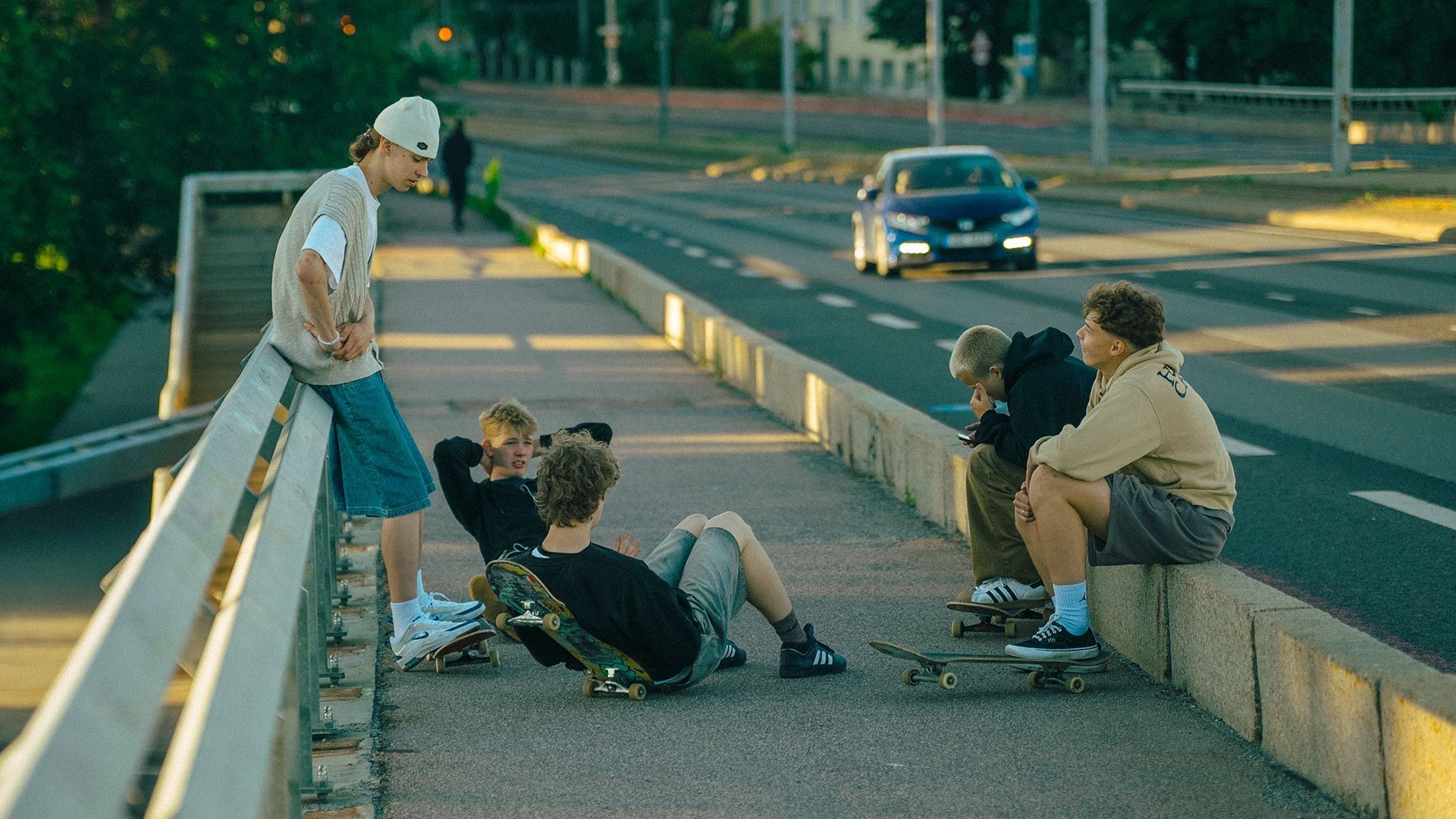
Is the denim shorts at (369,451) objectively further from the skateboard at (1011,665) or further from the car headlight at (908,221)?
the car headlight at (908,221)

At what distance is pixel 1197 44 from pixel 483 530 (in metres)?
59.6

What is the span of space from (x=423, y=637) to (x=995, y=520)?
2057mm

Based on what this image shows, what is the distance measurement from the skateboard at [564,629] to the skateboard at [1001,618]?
4.12ft

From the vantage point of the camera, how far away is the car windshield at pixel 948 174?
23172 millimetres

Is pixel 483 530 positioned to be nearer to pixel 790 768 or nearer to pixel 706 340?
pixel 790 768

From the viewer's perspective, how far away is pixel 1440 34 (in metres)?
51.4

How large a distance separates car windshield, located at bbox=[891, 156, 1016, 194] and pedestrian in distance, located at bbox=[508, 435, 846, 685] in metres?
17.5

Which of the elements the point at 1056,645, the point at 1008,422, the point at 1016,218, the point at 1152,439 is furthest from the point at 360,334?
the point at 1016,218

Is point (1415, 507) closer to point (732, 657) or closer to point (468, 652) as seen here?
point (732, 657)

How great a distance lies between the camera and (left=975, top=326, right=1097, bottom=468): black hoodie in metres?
6.43

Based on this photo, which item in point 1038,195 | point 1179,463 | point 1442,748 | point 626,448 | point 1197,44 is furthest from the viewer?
point 1197,44

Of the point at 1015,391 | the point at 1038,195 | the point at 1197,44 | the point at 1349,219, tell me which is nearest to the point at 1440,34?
the point at 1197,44

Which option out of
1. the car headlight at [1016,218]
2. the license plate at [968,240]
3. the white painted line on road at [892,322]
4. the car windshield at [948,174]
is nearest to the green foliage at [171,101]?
the car windshield at [948,174]

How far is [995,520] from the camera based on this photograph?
21.9 ft
